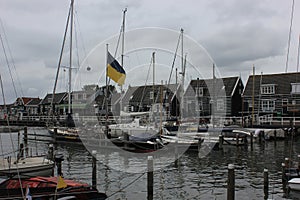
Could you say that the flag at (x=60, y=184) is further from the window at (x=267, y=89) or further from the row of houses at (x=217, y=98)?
the window at (x=267, y=89)

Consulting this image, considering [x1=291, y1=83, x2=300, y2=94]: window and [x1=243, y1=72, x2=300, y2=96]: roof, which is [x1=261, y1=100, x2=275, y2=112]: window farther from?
[x1=291, y1=83, x2=300, y2=94]: window

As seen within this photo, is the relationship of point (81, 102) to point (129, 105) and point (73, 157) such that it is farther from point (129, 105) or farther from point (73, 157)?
point (73, 157)

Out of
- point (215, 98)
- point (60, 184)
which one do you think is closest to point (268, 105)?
point (215, 98)

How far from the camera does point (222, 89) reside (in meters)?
70.4

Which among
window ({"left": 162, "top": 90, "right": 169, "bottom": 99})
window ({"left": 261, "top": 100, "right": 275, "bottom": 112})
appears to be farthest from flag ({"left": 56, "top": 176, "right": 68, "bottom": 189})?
window ({"left": 261, "top": 100, "right": 275, "bottom": 112})

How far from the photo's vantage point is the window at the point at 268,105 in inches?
2548

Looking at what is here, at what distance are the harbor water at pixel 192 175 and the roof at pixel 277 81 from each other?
32.2 meters

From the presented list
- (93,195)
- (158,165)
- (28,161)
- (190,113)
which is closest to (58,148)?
(158,165)

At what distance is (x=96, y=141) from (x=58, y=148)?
4882mm

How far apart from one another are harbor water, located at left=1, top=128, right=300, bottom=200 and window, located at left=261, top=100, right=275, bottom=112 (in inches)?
1243

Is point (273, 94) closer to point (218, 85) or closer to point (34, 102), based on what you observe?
point (218, 85)

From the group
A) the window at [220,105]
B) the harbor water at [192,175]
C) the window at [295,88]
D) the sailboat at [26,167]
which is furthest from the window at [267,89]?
the sailboat at [26,167]

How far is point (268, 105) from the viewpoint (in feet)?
214

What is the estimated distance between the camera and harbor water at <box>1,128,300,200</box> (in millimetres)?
17609
